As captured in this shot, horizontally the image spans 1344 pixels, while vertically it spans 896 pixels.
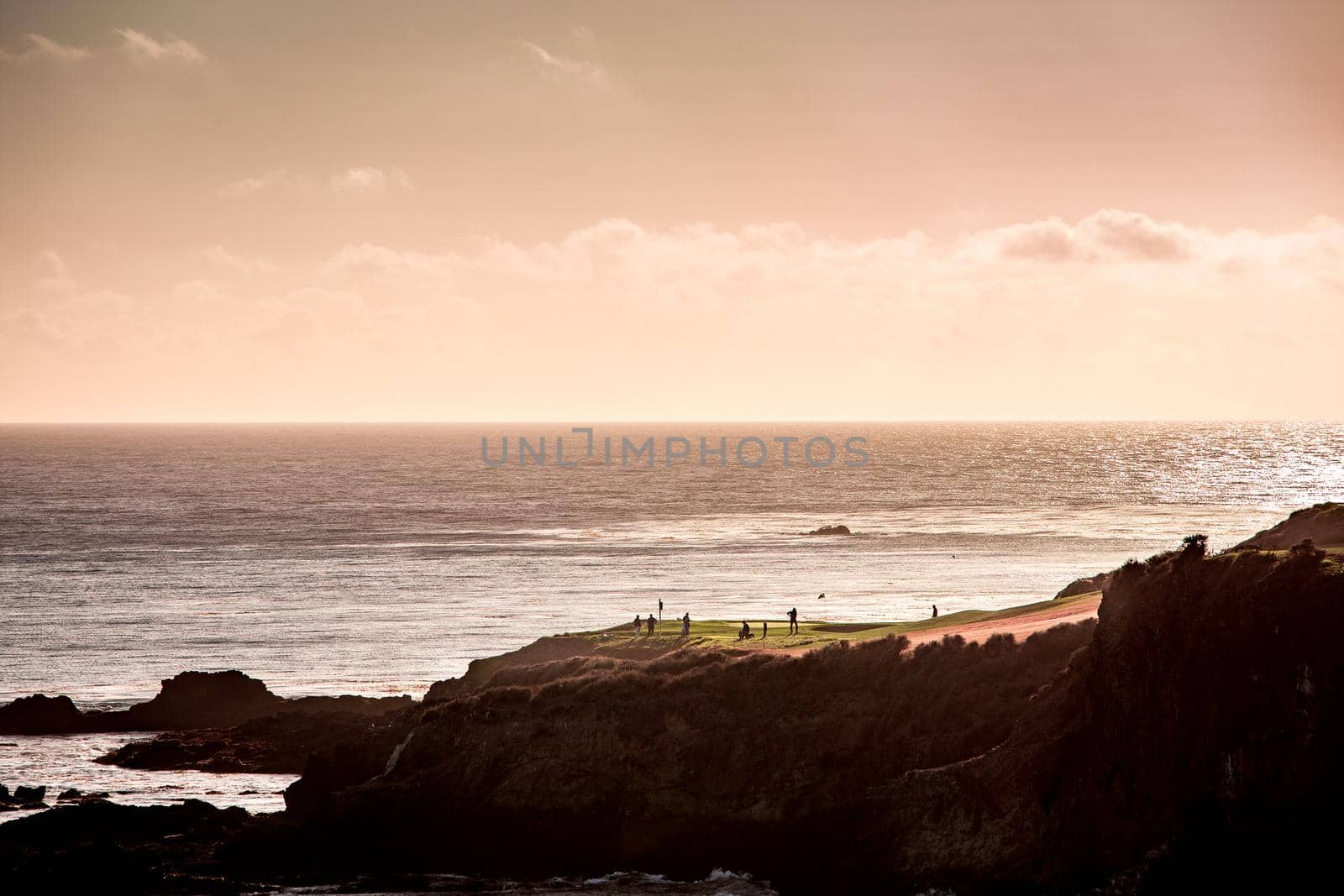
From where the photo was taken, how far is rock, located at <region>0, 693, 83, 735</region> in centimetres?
Result: 4428

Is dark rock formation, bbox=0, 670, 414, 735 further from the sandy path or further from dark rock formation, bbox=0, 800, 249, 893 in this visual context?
the sandy path

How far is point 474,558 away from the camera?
95438mm

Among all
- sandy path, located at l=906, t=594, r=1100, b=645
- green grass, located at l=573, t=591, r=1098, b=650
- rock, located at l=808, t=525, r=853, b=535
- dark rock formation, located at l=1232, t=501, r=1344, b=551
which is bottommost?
rock, located at l=808, t=525, r=853, b=535

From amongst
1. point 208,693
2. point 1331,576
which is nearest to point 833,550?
point 208,693

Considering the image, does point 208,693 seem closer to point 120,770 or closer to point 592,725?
point 120,770

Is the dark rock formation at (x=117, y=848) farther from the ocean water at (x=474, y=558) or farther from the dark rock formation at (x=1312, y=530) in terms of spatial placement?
the dark rock formation at (x=1312, y=530)

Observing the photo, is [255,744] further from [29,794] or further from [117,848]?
[117,848]

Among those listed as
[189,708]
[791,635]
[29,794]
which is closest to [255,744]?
[189,708]

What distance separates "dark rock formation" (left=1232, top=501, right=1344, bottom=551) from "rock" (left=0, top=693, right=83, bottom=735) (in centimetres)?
3645

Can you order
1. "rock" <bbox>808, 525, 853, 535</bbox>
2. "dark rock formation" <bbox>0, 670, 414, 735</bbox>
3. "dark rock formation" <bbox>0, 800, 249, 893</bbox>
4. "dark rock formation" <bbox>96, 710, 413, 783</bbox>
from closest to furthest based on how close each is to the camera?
1. "dark rock formation" <bbox>0, 800, 249, 893</bbox>
2. "dark rock formation" <bbox>96, 710, 413, 783</bbox>
3. "dark rock formation" <bbox>0, 670, 414, 735</bbox>
4. "rock" <bbox>808, 525, 853, 535</bbox>

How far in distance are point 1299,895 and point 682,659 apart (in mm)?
15521

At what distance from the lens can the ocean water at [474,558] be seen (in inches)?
2340

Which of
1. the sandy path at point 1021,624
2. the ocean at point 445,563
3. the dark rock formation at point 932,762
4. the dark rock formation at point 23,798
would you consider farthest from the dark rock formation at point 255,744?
the sandy path at point 1021,624

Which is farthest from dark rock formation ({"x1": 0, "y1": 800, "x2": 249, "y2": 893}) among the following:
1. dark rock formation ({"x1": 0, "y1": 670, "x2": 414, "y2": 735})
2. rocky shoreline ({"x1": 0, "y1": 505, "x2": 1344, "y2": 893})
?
dark rock formation ({"x1": 0, "y1": 670, "x2": 414, "y2": 735})
